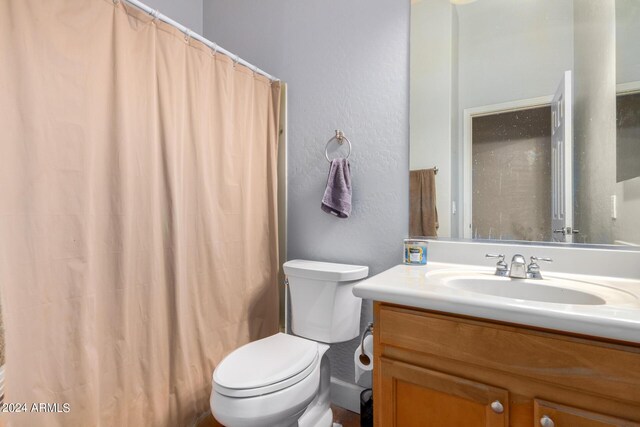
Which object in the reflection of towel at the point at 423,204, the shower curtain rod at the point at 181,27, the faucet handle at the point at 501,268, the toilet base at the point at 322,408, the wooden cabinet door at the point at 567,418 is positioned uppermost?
the shower curtain rod at the point at 181,27

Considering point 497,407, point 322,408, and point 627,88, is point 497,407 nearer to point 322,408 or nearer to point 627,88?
point 322,408

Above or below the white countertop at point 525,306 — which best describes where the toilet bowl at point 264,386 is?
below

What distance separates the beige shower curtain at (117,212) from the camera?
3.06ft

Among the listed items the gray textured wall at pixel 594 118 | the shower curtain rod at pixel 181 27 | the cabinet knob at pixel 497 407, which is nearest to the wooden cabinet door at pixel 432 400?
the cabinet knob at pixel 497 407

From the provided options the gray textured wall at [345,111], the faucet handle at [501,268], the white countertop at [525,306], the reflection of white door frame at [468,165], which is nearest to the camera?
the white countertop at [525,306]

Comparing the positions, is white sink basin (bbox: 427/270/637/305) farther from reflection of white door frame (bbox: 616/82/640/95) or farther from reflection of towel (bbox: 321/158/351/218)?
reflection of white door frame (bbox: 616/82/640/95)

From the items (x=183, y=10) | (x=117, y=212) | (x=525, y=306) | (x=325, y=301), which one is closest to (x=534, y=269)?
(x=525, y=306)

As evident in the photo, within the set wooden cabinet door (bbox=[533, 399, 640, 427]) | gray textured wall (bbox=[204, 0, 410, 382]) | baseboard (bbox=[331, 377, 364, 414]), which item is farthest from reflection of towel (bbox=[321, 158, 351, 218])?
wooden cabinet door (bbox=[533, 399, 640, 427])

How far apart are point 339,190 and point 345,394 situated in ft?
3.58

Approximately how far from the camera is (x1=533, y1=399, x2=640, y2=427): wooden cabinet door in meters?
0.73

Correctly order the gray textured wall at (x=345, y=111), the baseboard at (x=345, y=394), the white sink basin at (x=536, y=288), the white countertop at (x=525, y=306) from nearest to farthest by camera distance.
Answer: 1. the white countertop at (x=525, y=306)
2. the white sink basin at (x=536, y=288)
3. the gray textured wall at (x=345, y=111)
4. the baseboard at (x=345, y=394)

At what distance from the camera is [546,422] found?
0.79 metres

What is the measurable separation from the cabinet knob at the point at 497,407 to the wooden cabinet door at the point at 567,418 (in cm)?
7

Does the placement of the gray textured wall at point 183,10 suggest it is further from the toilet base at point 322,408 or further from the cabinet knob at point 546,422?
the cabinet knob at point 546,422
